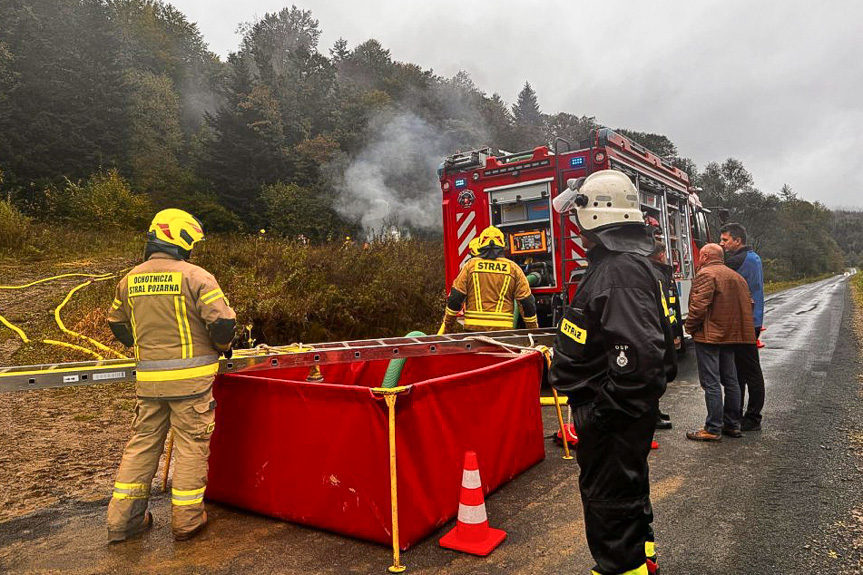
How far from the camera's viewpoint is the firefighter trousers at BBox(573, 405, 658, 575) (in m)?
2.09

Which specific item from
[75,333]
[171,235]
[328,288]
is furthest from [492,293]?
[75,333]

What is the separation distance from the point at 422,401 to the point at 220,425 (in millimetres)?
1516

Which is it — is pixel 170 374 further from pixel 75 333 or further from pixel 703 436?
pixel 75 333

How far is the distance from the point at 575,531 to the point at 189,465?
2304 millimetres

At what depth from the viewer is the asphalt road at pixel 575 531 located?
2832 millimetres

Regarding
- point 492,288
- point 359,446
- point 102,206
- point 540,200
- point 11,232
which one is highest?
point 102,206

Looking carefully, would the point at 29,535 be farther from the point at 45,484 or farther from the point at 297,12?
the point at 297,12

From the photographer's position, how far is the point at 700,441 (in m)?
4.71

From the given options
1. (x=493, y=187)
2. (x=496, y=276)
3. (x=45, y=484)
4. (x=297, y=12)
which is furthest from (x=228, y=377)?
(x=297, y=12)

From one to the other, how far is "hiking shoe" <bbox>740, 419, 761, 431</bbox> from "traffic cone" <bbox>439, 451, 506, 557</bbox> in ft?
10.3

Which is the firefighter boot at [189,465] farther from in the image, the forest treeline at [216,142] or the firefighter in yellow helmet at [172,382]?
→ the forest treeline at [216,142]

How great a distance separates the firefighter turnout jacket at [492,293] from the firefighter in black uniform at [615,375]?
118 inches

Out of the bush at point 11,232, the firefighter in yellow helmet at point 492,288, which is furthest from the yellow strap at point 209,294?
the bush at point 11,232

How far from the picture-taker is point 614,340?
2.04m
